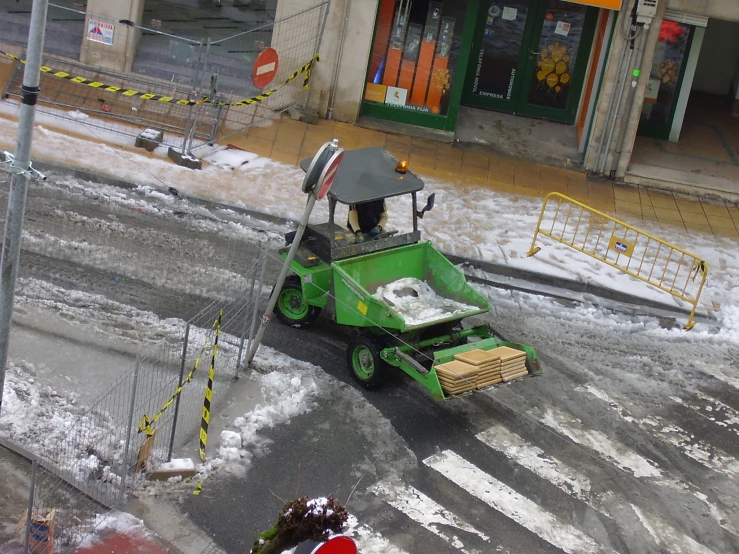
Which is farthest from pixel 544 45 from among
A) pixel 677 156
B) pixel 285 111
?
pixel 285 111

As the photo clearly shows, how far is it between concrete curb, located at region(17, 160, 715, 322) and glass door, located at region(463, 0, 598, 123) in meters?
6.51

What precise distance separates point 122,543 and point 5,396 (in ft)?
7.10

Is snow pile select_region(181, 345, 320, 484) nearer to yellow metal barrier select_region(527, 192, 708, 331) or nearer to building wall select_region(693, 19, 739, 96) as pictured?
yellow metal barrier select_region(527, 192, 708, 331)

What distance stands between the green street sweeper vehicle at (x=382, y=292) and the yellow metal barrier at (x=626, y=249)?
3650 millimetres

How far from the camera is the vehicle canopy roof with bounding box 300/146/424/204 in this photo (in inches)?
430

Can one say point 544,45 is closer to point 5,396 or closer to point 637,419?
point 637,419

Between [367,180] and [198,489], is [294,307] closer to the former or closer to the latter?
[367,180]

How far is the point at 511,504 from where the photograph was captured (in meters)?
9.15

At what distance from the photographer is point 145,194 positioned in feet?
46.5

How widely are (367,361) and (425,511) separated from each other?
7.01ft

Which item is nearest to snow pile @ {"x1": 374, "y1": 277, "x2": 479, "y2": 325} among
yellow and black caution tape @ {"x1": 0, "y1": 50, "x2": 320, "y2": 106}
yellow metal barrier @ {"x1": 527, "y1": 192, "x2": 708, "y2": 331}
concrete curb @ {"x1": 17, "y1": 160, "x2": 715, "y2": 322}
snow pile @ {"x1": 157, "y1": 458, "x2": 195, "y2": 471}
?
concrete curb @ {"x1": 17, "y1": 160, "x2": 715, "y2": 322}

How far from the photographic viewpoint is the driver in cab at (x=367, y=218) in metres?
11.4

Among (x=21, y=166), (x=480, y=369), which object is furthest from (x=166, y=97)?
(x=21, y=166)

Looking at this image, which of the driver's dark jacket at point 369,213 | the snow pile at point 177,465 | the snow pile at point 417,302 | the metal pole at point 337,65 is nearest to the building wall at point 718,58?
the metal pole at point 337,65
